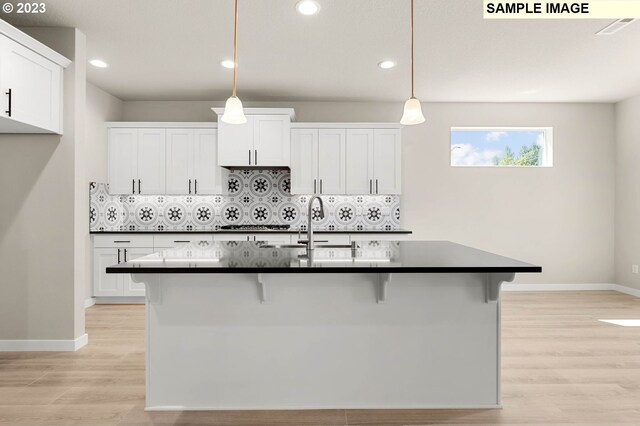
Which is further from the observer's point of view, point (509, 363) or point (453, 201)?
point (453, 201)

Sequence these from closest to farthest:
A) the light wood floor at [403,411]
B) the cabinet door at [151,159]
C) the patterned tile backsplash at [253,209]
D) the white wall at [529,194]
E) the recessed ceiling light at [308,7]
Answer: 1. the light wood floor at [403,411]
2. the recessed ceiling light at [308,7]
3. the cabinet door at [151,159]
4. the patterned tile backsplash at [253,209]
5. the white wall at [529,194]

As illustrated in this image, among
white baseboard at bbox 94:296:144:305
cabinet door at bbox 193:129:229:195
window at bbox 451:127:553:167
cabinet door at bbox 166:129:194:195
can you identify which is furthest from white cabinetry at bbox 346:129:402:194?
white baseboard at bbox 94:296:144:305

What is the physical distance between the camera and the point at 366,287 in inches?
94.5

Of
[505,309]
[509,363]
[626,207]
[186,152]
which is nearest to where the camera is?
[509,363]

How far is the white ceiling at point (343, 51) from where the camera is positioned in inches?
127

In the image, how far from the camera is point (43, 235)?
11.2ft

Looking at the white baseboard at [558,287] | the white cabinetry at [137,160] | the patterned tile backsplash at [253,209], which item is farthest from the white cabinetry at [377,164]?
the white cabinetry at [137,160]

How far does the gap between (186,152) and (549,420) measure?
470 cm

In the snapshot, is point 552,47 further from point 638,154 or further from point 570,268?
point 570,268

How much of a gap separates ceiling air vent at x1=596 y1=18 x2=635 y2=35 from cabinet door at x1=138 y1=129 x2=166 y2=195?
4.83m

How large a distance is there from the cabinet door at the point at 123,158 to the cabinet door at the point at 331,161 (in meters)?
2.40

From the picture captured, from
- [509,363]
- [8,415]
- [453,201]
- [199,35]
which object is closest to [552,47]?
[453,201]

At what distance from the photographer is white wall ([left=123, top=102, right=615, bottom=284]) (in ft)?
19.1

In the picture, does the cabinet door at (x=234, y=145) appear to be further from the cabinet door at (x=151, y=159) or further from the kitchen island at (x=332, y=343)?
the kitchen island at (x=332, y=343)
